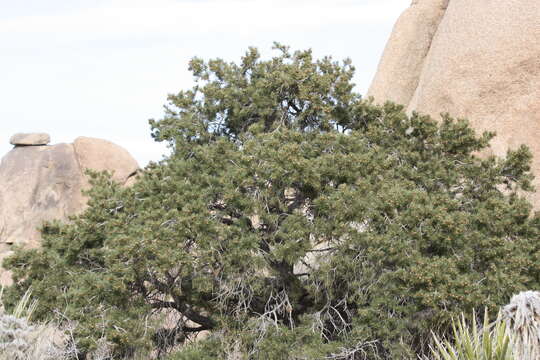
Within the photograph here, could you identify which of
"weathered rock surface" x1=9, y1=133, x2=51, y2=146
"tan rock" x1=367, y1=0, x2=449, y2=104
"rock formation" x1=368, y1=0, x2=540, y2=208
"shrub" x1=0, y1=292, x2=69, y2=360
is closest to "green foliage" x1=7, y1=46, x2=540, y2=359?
"shrub" x1=0, y1=292, x2=69, y2=360

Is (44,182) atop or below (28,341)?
below

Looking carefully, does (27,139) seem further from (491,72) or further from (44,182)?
(491,72)

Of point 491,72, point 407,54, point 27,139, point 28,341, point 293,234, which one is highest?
point 491,72

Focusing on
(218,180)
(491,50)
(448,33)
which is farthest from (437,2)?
(218,180)

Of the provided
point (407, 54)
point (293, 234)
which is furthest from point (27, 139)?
point (293, 234)

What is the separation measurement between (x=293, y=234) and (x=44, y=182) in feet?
48.2

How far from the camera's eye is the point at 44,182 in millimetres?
22516

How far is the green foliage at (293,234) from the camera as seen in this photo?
9.55 metres

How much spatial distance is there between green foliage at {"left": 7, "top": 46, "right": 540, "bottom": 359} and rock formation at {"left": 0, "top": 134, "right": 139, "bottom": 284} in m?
11.0

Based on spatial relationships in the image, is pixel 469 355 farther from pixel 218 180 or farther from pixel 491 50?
pixel 491 50

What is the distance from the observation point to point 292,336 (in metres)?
9.82

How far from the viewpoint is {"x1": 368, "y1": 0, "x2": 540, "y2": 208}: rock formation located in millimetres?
14398

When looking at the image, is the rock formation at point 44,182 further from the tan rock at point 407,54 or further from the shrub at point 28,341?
the shrub at point 28,341

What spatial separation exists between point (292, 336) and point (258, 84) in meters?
3.84
